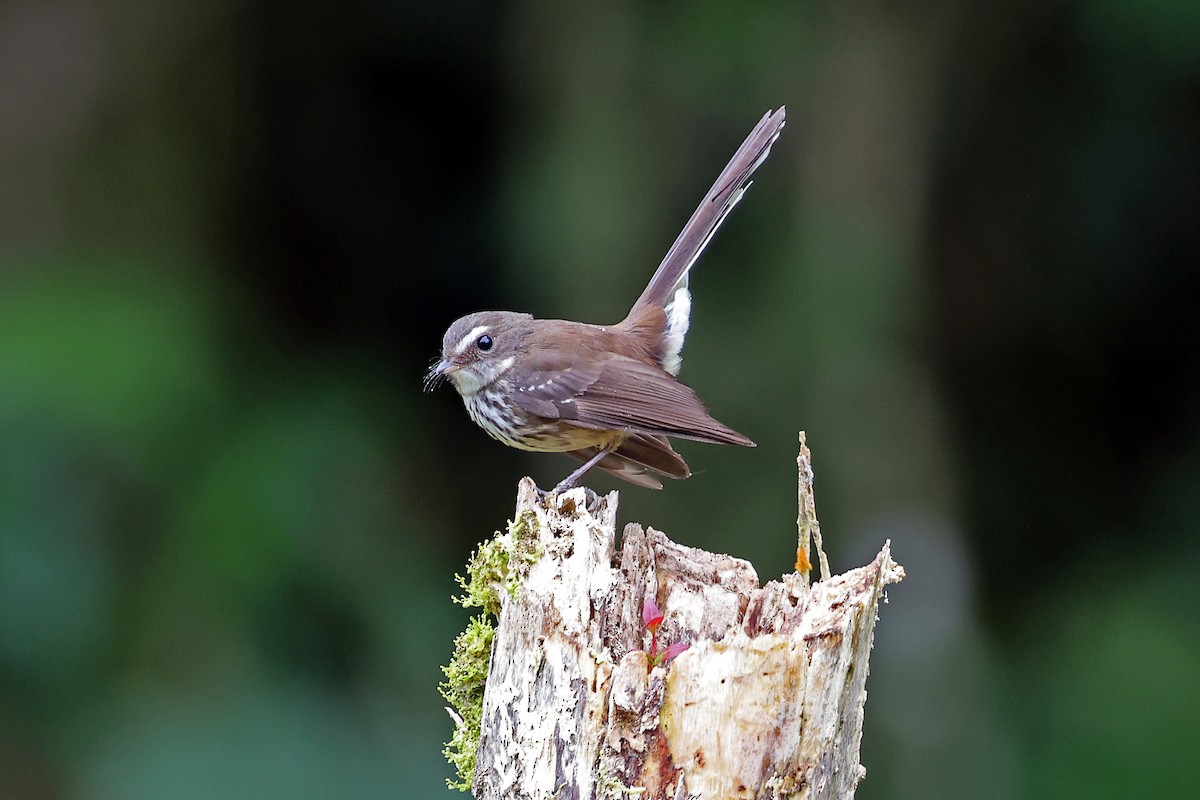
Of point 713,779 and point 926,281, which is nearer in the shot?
point 713,779

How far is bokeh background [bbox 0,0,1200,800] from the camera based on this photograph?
5.07m

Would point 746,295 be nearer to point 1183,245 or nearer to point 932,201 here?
point 932,201

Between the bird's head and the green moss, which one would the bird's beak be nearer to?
the bird's head

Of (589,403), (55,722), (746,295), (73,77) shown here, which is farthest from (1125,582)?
(73,77)

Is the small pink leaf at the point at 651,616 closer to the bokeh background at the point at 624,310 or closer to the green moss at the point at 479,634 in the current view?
the green moss at the point at 479,634

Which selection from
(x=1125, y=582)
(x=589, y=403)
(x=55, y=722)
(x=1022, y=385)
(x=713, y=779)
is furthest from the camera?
(x=1022, y=385)

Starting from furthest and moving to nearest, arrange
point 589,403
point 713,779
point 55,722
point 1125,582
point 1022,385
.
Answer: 1. point 1022,385
2. point 1125,582
3. point 55,722
4. point 589,403
5. point 713,779

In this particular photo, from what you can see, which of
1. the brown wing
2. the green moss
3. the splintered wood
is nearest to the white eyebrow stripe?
the brown wing

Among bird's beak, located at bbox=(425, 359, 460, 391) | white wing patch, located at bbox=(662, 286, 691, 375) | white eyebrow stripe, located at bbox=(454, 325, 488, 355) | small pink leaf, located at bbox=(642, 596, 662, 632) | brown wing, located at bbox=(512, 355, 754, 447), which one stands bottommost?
small pink leaf, located at bbox=(642, 596, 662, 632)

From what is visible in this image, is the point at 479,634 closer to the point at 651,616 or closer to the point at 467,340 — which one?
the point at 651,616

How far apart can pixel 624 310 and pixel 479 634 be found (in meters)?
2.67

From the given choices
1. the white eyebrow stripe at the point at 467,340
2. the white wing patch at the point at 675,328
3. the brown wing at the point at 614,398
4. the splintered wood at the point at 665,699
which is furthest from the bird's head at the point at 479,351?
the splintered wood at the point at 665,699

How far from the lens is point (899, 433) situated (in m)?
5.32

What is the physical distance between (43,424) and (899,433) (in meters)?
3.33
